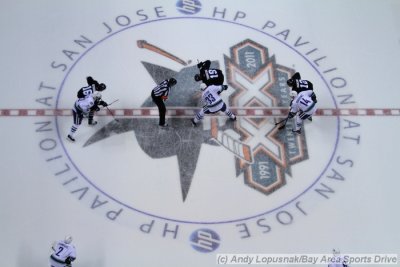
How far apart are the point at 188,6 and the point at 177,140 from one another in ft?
9.68

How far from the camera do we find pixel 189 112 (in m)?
8.61

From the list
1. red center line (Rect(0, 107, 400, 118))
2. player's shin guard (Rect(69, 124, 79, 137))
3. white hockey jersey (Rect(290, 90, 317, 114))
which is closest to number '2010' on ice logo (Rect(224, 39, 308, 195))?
red center line (Rect(0, 107, 400, 118))

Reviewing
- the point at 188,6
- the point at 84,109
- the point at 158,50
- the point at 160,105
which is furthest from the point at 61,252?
the point at 188,6

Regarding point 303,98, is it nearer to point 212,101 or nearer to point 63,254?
point 212,101

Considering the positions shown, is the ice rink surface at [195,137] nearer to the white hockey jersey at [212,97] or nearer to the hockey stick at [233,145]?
the hockey stick at [233,145]

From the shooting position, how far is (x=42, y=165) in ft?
25.8

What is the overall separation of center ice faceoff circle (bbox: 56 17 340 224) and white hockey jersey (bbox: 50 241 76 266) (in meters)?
1.14

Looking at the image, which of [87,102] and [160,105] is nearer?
[87,102]

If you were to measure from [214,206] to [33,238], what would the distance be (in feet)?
8.67

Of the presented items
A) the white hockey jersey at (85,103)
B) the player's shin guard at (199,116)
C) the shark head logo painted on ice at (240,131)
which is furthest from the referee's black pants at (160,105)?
the white hockey jersey at (85,103)

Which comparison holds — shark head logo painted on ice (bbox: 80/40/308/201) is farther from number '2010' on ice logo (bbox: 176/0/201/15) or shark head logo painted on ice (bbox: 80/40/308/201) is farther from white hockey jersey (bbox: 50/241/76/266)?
white hockey jersey (bbox: 50/241/76/266)

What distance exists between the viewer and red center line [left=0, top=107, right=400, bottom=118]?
833 centimetres

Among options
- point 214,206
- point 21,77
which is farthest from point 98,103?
point 214,206

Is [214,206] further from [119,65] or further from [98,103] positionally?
[119,65]
